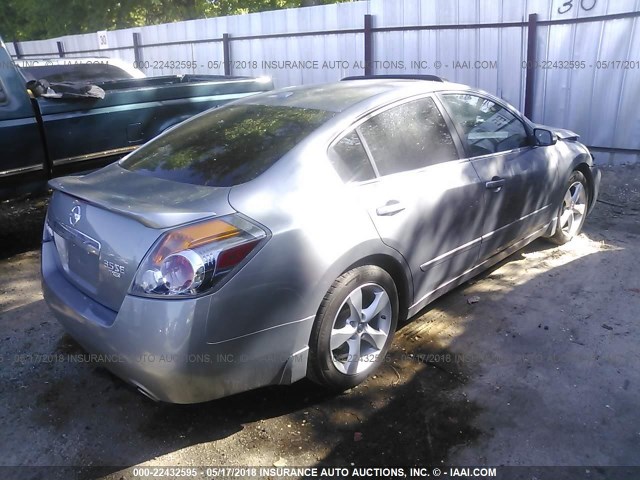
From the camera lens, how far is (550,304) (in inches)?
165

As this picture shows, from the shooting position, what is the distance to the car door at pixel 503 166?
390cm

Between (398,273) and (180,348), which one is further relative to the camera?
(398,273)

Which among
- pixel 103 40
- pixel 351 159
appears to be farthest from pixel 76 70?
pixel 103 40

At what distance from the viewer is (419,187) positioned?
339 centimetres

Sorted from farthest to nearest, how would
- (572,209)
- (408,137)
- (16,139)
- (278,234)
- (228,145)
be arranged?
(572,209), (16,139), (408,137), (228,145), (278,234)

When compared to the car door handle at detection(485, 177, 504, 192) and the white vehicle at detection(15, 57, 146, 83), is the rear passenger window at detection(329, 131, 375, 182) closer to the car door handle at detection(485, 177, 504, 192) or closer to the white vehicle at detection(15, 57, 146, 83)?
the car door handle at detection(485, 177, 504, 192)

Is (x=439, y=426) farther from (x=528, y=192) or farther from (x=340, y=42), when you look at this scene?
(x=340, y=42)

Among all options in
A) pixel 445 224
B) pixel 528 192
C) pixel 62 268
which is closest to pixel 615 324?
pixel 528 192

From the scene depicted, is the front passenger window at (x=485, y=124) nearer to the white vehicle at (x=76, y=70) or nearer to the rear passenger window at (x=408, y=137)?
the rear passenger window at (x=408, y=137)

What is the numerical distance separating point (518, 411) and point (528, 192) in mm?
1874

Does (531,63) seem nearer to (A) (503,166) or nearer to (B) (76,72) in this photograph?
(A) (503,166)

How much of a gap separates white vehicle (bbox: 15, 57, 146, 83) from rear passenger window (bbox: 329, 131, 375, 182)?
513cm

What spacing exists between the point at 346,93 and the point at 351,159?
2.26 feet

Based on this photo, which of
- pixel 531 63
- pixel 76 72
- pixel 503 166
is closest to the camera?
pixel 503 166
